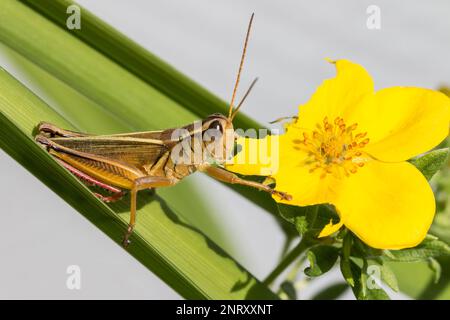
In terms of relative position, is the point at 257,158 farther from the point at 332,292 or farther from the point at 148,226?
the point at 332,292

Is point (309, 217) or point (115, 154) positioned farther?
point (115, 154)

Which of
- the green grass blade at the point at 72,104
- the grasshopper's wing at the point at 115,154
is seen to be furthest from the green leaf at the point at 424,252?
the green grass blade at the point at 72,104

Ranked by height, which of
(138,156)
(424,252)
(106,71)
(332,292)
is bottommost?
(332,292)

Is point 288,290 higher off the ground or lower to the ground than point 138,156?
lower

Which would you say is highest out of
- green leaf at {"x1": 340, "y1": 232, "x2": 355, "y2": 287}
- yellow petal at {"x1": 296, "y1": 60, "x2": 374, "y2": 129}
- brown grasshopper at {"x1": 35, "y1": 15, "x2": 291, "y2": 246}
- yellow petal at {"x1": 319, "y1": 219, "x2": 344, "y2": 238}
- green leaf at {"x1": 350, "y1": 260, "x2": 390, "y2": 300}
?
yellow petal at {"x1": 296, "y1": 60, "x2": 374, "y2": 129}

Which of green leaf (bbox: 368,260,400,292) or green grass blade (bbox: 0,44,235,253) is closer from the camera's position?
green leaf (bbox: 368,260,400,292)

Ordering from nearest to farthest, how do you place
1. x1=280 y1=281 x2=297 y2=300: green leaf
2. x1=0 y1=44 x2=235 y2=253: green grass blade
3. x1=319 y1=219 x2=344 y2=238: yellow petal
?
x1=319 y1=219 x2=344 y2=238: yellow petal < x1=280 y1=281 x2=297 y2=300: green leaf < x1=0 y1=44 x2=235 y2=253: green grass blade

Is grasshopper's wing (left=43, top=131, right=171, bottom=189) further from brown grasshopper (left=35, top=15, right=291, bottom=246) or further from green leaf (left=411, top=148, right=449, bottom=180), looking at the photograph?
green leaf (left=411, top=148, right=449, bottom=180)

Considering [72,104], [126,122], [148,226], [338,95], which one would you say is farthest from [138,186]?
[72,104]

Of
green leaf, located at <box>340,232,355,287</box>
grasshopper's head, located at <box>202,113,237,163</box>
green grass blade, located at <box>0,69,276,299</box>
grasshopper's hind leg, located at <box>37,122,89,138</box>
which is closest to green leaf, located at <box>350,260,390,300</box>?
green leaf, located at <box>340,232,355,287</box>
